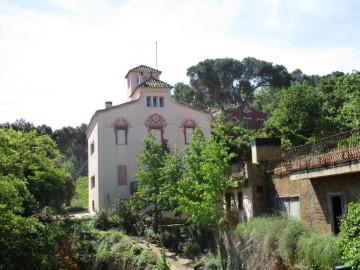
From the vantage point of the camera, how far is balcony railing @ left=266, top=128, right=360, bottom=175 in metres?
14.1

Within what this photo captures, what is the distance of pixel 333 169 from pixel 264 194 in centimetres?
687

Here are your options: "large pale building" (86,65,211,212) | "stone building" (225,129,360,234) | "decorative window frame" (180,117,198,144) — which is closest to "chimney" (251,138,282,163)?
"stone building" (225,129,360,234)

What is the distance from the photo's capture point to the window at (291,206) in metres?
18.3

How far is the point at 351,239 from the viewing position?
12359 mm

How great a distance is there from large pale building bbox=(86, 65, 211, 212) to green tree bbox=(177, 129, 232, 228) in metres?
12.1

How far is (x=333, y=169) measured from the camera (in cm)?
1469

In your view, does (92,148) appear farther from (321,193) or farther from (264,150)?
(321,193)

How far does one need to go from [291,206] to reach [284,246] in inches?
160

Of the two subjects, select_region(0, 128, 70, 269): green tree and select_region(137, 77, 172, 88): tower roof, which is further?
select_region(137, 77, 172, 88): tower roof

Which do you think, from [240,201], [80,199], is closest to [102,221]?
[240,201]

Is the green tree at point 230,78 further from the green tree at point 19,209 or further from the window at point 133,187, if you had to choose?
the green tree at point 19,209

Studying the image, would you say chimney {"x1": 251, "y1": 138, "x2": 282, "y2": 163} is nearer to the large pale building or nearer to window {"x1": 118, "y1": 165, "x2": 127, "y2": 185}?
the large pale building

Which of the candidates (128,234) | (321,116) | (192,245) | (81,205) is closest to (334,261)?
(192,245)

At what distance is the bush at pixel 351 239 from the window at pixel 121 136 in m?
24.5
